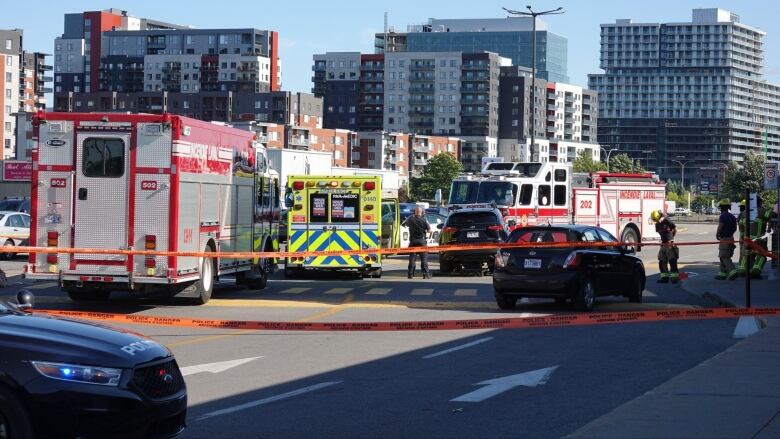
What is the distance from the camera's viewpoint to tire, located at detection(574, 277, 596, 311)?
20141 millimetres

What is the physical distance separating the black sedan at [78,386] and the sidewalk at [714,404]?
Answer: 3.14m

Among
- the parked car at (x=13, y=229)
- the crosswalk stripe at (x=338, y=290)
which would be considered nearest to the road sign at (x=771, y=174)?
the crosswalk stripe at (x=338, y=290)

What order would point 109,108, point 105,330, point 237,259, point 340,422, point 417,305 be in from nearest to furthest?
point 105,330, point 340,422, point 417,305, point 237,259, point 109,108

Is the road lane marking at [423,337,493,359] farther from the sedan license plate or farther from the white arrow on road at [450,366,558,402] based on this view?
the sedan license plate

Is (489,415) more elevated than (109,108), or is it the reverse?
(109,108)

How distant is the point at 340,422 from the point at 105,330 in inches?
94.5

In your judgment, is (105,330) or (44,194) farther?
(44,194)

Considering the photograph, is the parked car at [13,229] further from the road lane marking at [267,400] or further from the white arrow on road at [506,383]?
the white arrow on road at [506,383]

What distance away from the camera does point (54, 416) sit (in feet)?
24.6

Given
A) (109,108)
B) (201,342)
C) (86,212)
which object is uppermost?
(109,108)

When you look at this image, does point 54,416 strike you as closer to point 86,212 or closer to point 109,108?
point 86,212

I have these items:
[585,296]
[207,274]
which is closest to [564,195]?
[585,296]

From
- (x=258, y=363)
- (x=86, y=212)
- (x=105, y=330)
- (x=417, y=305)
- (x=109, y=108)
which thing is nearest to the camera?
(x=105, y=330)

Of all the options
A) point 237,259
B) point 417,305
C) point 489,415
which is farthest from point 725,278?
point 489,415
